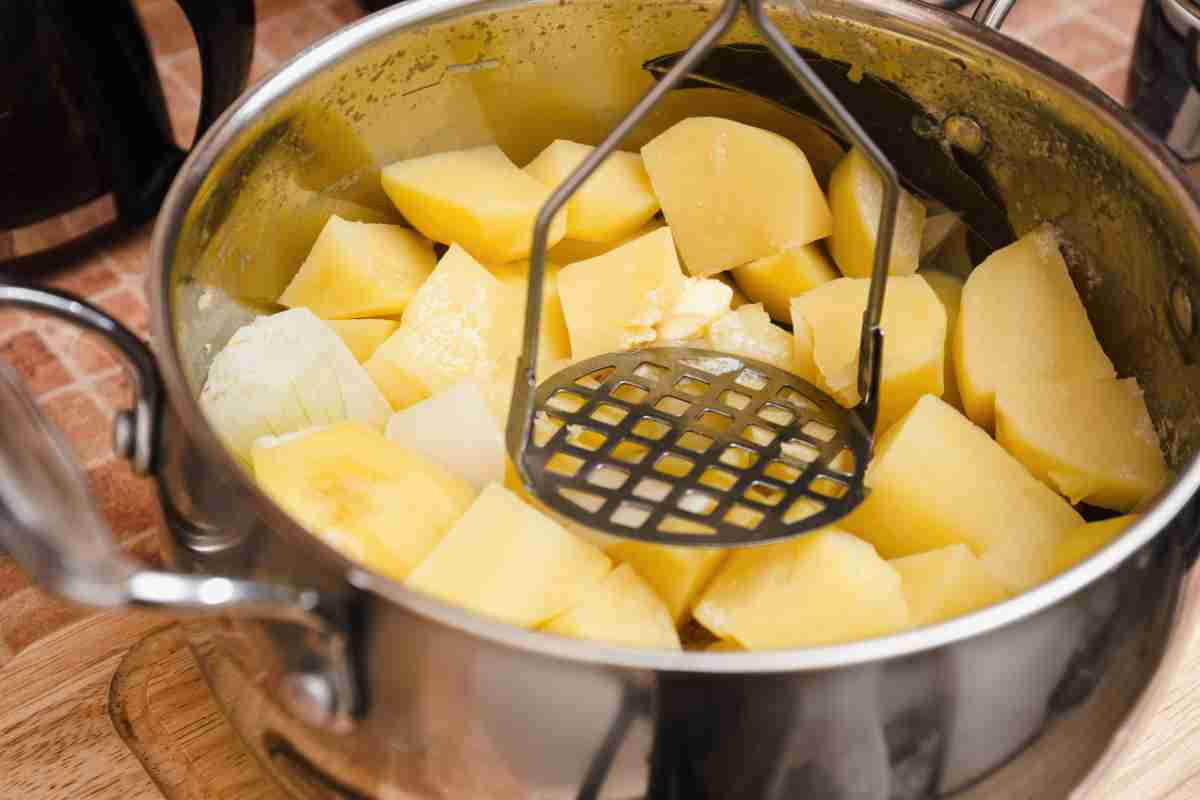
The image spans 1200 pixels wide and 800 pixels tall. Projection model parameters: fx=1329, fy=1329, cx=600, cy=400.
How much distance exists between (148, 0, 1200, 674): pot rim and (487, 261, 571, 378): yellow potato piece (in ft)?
0.50

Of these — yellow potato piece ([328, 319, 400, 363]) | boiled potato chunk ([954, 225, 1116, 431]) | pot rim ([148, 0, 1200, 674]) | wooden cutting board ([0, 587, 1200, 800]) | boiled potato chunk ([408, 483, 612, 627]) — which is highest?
pot rim ([148, 0, 1200, 674])

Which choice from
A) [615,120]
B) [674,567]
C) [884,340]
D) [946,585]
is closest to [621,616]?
[674,567]

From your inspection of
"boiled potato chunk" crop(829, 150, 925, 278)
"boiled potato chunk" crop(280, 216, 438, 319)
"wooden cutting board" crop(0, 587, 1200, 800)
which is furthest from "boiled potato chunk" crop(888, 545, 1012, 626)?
"boiled potato chunk" crop(280, 216, 438, 319)

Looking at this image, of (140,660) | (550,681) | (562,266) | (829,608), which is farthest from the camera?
(562,266)

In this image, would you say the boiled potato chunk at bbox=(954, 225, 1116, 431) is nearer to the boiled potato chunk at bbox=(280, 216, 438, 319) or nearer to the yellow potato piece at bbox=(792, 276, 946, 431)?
the yellow potato piece at bbox=(792, 276, 946, 431)

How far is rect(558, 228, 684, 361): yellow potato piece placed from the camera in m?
0.75

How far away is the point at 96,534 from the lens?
0.46 metres

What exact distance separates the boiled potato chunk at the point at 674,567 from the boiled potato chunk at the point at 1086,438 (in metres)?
0.19

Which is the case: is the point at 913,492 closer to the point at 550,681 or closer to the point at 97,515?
the point at 550,681

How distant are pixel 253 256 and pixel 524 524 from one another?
27 cm

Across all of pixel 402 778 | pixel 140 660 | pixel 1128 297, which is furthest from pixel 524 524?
pixel 1128 297

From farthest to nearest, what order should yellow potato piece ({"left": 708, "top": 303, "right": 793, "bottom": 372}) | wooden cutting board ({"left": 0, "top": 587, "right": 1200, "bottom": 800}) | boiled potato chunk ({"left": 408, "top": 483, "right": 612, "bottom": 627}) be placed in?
yellow potato piece ({"left": 708, "top": 303, "right": 793, "bottom": 372})
wooden cutting board ({"left": 0, "top": 587, "right": 1200, "bottom": 800})
boiled potato chunk ({"left": 408, "top": 483, "right": 612, "bottom": 627})

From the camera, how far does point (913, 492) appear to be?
2.12ft

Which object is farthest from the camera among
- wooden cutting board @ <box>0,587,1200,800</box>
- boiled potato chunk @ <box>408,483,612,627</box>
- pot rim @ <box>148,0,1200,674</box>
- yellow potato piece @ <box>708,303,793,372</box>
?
yellow potato piece @ <box>708,303,793,372</box>
